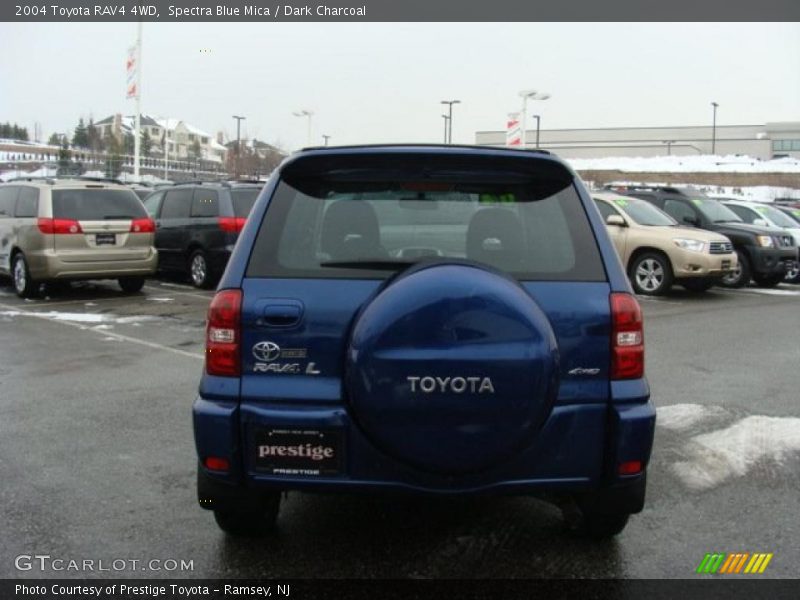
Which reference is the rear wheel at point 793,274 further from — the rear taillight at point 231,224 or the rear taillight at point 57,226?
the rear taillight at point 57,226

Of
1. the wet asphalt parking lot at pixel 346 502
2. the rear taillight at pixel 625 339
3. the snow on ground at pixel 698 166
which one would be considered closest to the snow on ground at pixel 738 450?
the wet asphalt parking lot at pixel 346 502

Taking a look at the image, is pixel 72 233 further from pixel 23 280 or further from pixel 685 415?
pixel 685 415

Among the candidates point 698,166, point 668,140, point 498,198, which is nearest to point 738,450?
point 498,198

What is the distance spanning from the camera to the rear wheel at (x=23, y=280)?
11.9m

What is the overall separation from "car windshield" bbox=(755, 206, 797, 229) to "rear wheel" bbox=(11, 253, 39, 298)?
600 inches

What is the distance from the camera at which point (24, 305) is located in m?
11.4

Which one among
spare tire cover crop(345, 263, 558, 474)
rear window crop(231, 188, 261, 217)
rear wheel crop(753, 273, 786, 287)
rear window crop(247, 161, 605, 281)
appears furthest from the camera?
rear wheel crop(753, 273, 786, 287)

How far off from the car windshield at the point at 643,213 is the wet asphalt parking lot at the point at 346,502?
7.11 m

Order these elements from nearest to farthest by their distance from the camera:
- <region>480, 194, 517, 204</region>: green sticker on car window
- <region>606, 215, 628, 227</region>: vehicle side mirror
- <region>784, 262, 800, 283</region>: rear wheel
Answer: <region>480, 194, 517, 204</region>: green sticker on car window
<region>606, 215, 628, 227</region>: vehicle side mirror
<region>784, 262, 800, 283</region>: rear wheel

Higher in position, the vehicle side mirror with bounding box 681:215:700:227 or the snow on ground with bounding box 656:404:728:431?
the vehicle side mirror with bounding box 681:215:700:227

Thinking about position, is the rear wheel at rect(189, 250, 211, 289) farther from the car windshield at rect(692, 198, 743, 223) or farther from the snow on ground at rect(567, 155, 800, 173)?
→ the snow on ground at rect(567, 155, 800, 173)

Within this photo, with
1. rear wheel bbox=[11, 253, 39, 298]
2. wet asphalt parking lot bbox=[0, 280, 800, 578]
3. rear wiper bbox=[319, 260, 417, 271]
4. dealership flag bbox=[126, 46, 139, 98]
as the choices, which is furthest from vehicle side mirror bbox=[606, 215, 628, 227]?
dealership flag bbox=[126, 46, 139, 98]

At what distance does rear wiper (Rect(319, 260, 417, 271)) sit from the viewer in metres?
3.15

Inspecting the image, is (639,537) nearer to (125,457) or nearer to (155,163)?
(125,457)
